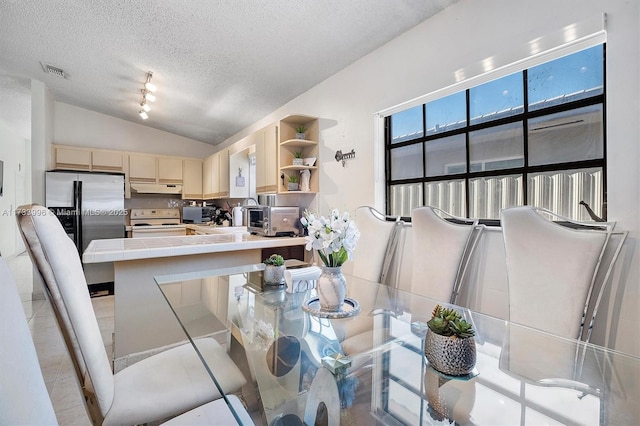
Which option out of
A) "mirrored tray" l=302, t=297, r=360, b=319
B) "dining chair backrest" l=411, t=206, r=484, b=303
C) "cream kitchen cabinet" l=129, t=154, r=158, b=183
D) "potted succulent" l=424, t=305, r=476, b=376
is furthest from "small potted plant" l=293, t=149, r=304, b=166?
"cream kitchen cabinet" l=129, t=154, r=158, b=183

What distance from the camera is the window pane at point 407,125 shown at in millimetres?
2434

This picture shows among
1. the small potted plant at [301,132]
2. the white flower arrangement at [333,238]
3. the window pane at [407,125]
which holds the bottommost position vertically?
the white flower arrangement at [333,238]

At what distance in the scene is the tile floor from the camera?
180 cm

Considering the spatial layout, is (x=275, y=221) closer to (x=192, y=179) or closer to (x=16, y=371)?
(x=16, y=371)

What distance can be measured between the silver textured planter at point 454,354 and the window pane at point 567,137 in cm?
132

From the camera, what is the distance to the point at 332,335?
4.11ft

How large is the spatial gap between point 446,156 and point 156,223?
208 inches

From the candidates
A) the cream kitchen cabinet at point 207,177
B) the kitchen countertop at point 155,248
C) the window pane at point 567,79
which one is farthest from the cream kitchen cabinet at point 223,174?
the window pane at point 567,79

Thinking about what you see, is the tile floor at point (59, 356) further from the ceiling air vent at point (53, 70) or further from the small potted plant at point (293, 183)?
the ceiling air vent at point (53, 70)

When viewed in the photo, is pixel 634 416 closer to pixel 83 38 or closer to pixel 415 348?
pixel 415 348

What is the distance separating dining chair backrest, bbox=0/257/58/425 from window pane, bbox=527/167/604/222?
211cm

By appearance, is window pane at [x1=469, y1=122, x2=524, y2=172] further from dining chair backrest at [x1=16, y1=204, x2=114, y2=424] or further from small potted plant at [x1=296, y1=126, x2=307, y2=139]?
dining chair backrest at [x1=16, y1=204, x2=114, y2=424]

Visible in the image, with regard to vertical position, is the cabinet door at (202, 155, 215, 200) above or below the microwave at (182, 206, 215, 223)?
above

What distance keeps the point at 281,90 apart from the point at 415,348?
3.20 meters
